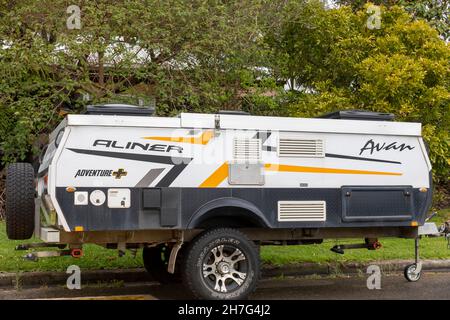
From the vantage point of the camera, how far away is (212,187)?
301 inches

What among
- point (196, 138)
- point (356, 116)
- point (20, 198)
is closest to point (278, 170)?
point (196, 138)

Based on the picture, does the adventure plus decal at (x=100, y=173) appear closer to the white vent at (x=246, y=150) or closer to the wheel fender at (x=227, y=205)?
the wheel fender at (x=227, y=205)

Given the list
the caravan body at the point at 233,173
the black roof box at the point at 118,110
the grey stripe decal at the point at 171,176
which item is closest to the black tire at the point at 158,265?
the caravan body at the point at 233,173

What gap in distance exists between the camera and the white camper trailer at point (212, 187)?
24.1ft

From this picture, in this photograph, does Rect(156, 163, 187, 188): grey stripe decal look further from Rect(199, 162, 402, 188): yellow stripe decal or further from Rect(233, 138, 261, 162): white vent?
Rect(233, 138, 261, 162): white vent

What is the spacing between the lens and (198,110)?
42.5ft

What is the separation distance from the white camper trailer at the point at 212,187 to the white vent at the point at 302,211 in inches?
0.5

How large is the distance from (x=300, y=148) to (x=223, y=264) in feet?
5.63

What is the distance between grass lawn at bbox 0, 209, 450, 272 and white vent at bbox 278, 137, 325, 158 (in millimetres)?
2711

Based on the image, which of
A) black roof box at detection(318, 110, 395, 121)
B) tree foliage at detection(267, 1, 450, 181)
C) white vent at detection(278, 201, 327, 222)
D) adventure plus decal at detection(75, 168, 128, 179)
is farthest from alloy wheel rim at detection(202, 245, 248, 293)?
tree foliage at detection(267, 1, 450, 181)

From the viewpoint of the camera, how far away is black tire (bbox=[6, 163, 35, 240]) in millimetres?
7613

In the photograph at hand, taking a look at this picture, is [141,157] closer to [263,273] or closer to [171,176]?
[171,176]

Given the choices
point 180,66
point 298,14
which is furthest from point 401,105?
point 180,66

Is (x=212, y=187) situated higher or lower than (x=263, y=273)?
higher
